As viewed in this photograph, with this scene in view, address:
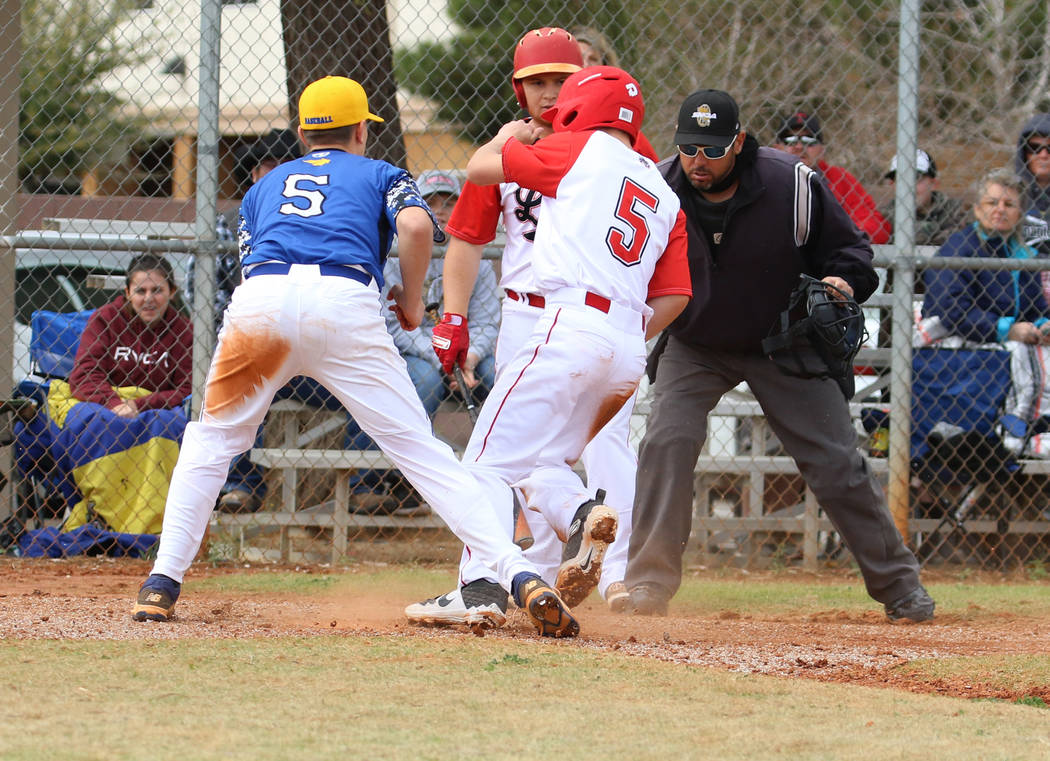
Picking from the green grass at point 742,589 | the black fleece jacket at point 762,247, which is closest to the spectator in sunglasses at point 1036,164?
the green grass at point 742,589

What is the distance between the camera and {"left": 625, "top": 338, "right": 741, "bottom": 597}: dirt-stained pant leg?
5.62 m

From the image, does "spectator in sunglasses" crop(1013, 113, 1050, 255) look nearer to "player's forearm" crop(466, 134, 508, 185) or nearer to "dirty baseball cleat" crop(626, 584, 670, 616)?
"dirty baseball cleat" crop(626, 584, 670, 616)

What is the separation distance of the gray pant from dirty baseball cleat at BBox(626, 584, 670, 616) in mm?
27

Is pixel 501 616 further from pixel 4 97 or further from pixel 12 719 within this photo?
pixel 4 97

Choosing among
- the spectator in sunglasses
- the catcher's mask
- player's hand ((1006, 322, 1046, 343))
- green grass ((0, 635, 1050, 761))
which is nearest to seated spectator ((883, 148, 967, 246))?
the spectator in sunglasses

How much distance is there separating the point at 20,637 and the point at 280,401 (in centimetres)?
315

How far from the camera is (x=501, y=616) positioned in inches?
175

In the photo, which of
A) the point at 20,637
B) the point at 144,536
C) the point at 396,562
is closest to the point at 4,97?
the point at 144,536

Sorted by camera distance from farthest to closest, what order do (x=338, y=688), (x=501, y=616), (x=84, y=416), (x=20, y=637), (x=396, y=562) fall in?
(x=396, y=562), (x=84, y=416), (x=501, y=616), (x=20, y=637), (x=338, y=688)

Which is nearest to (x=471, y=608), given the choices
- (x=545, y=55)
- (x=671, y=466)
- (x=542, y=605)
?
(x=542, y=605)

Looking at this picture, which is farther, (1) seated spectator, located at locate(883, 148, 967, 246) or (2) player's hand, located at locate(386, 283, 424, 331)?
(1) seated spectator, located at locate(883, 148, 967, 246)

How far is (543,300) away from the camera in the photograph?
500 centimetres

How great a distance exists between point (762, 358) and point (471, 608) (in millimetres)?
1849

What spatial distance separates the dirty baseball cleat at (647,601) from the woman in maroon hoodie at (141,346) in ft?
9.33
